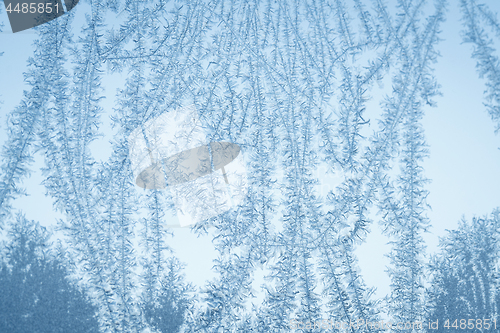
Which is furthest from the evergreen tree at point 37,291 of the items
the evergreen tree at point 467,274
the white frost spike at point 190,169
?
the evergreen tree at point 467,274

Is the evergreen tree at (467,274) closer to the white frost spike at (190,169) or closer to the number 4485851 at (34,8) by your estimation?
the white frost spike at (190,169)

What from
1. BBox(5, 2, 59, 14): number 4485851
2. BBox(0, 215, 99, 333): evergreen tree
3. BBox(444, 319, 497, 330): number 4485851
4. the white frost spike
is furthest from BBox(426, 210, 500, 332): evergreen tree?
BBox(5, 2, 59, 14): number 4485851

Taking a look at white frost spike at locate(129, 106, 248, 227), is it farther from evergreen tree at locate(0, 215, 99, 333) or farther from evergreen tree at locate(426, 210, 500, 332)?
evergreen tree at locate(426, 210, 500, 332)

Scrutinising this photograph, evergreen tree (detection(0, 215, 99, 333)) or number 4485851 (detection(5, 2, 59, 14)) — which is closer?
evergreen tree (detection(0, 215, 99, 333))

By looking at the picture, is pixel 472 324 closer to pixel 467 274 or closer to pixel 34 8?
pixel 467 274

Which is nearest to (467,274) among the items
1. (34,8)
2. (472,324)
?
(472,324)

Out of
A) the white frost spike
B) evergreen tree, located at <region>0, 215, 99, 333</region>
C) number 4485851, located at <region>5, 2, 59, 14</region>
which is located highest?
number 4485851, located at <region>5, 2, 59, 14</region>

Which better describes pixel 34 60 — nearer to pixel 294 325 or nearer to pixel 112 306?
pixel 112 306
